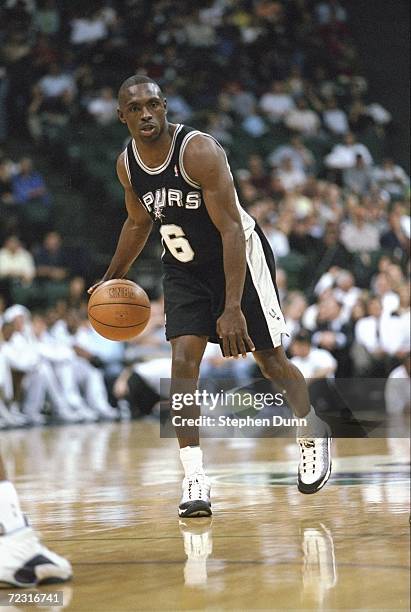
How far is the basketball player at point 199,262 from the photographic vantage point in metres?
4.24

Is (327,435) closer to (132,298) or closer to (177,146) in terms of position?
(132,298)

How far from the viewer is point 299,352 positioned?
439 inches

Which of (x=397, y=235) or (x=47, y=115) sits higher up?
(x=47, y=115)

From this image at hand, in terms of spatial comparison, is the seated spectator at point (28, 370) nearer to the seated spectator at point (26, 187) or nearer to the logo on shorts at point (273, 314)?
the seated spectator at point (26, 187)

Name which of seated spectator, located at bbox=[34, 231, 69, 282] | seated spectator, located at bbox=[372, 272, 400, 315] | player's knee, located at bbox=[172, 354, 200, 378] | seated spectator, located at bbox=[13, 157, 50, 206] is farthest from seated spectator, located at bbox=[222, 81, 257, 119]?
player's knee, located at bbox=[172, 354, 200, 378]

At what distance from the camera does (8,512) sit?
2.96m

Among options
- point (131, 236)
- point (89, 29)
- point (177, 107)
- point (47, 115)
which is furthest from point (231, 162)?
point (131, 236)

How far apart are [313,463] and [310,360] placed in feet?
21.9

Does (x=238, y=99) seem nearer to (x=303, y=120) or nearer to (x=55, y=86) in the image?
(x=303, y=120)

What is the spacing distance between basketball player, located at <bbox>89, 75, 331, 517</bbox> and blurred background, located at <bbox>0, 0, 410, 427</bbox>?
6.60 metres

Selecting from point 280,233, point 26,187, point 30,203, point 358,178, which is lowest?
point 280,233

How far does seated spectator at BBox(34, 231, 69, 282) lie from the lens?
42.5 ft

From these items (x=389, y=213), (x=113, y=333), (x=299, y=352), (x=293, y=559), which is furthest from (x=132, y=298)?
(x=389, y=213)

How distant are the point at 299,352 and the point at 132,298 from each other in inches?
256
